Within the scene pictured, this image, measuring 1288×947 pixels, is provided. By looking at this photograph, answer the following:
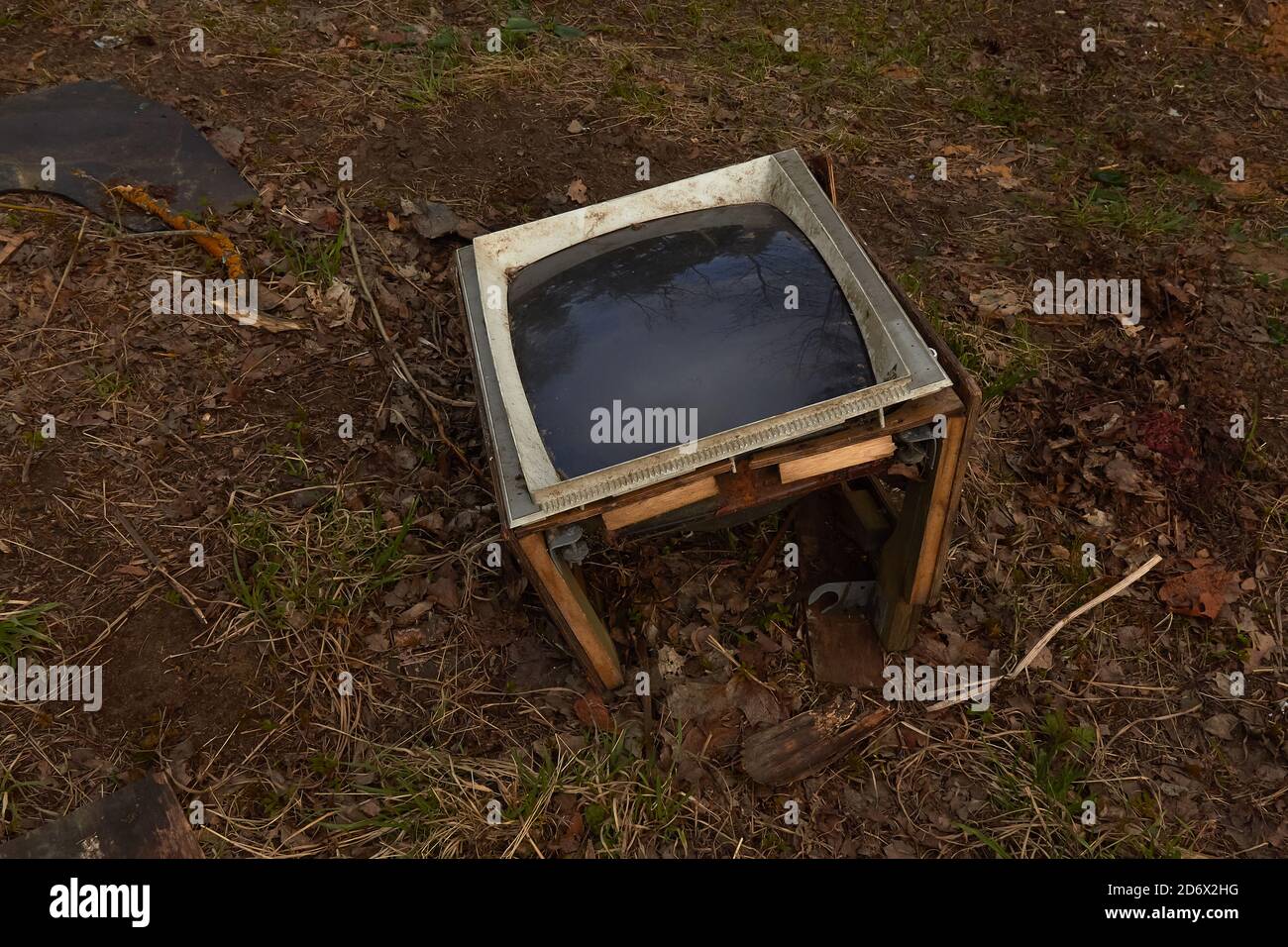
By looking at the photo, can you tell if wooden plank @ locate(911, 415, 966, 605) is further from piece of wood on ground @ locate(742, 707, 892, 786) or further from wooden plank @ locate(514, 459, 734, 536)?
wooden plank @ locate(514, 459, 734, 536)

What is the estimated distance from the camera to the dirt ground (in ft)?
8.12

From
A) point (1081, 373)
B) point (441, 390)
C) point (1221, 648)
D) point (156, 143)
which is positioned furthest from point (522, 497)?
point (156, 143)

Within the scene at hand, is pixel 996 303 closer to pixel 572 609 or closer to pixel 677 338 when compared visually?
pixel 677 338

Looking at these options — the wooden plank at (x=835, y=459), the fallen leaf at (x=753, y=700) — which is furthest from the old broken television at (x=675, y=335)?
the fallen leaf at (x=753, y=700)

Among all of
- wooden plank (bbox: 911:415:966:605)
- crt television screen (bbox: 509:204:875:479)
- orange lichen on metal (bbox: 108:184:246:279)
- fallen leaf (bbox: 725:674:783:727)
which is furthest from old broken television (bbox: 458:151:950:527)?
orange lichen on metal (bbox: 108:184:246:279)

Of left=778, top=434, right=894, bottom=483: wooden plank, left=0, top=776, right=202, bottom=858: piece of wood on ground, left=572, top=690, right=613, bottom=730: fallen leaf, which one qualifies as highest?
left=778, top=434, right=894, bottom=483: wooden plank

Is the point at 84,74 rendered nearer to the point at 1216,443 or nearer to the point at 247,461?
the point at 247,461

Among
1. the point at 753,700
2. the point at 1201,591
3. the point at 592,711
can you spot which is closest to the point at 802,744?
the point at 753,700

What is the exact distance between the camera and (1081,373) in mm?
3547

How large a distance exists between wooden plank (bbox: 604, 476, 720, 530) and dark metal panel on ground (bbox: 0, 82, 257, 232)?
9.76 ft

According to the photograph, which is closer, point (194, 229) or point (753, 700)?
point (753, 700)

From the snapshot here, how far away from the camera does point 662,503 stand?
205 cm

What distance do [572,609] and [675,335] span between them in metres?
0.85

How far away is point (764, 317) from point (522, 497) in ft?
2.85
